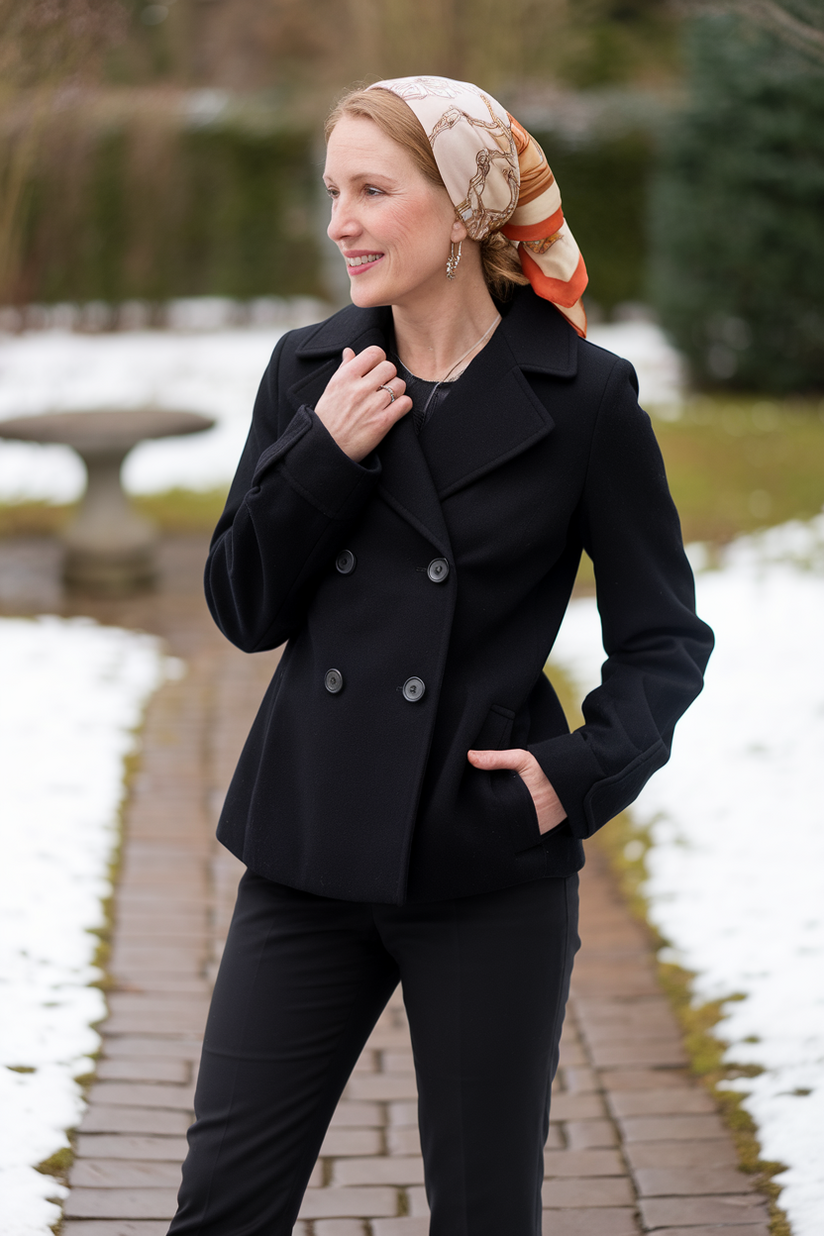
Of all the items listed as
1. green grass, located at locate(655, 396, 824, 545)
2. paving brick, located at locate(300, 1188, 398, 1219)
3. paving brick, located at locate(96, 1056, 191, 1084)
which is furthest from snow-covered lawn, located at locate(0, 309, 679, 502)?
paving brick, located at locate(300, 1188, 398, 1219)

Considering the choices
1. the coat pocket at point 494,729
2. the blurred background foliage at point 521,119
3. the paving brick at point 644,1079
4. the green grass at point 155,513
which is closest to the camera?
the coat pocket at point 494,729

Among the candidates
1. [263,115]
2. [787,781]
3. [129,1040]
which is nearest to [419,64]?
[263,115]

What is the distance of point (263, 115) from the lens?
18.2m

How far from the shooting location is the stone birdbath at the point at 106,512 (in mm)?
8016

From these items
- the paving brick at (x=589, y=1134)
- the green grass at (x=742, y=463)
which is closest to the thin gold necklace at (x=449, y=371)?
the paving brick at (x=589, y=1134)

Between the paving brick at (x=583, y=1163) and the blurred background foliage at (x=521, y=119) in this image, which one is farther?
the blurred background foliage at (x=521, y=119)

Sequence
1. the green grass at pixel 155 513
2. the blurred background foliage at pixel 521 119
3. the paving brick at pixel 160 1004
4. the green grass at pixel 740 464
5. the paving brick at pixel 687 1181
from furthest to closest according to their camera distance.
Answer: the blurred background foliage at pixel 521 119
the green grass at pixel 155 513
the green grass at pixel 740 464
the paving brick at pixel 160 1004
the paving brick at pixel 687 1181

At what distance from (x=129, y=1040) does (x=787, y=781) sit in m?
2.58

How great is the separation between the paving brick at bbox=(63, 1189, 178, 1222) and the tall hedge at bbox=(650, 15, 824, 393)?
10.5 m

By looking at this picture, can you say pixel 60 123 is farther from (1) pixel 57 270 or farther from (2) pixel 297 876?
(2) pixel 297 876

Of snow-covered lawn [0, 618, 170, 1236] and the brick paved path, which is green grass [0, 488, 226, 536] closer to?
snow-covered lawn [0, 618, 170, 1236]

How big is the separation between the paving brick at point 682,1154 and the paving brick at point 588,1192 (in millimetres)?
85

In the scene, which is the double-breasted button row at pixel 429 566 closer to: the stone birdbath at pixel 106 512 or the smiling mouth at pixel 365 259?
the smiling mouth at pixel 365 259

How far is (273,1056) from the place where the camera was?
1.93 m
